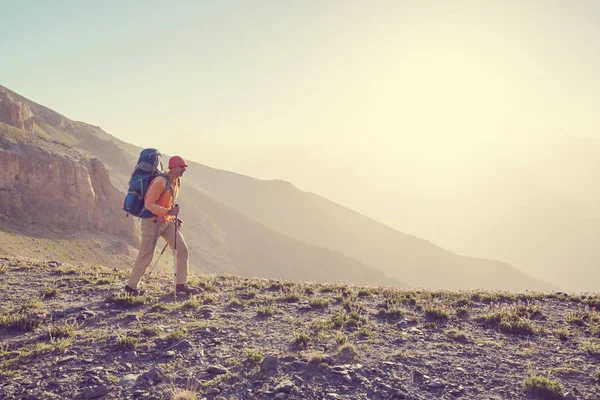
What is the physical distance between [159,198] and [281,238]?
126 metres

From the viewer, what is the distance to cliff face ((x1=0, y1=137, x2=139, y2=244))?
5425cm

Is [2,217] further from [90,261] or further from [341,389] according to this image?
[341,389]

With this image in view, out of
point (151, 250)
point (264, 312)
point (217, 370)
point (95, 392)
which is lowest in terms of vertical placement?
point (95, 392)

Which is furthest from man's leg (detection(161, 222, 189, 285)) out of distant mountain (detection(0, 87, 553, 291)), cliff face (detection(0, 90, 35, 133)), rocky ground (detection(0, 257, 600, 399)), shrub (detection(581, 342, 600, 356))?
distant mountain (detection(0, 87, 553, 291))

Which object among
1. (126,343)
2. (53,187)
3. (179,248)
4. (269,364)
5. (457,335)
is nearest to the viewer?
(269,364)

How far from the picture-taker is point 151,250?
962cm

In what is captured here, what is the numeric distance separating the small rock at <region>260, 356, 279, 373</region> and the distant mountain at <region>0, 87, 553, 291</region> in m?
91.9

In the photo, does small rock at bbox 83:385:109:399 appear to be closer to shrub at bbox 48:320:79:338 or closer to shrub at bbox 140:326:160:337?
shrub at bbox 140:326:160:337

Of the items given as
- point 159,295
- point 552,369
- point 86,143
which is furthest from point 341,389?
point 86,143

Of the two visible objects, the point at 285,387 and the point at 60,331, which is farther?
the point at 60,331

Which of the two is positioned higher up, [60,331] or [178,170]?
[178,170]

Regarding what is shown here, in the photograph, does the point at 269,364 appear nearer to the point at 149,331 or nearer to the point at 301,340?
the point at 301,340

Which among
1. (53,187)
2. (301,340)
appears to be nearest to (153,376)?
(301,340)

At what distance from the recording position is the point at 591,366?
6.04 meters
